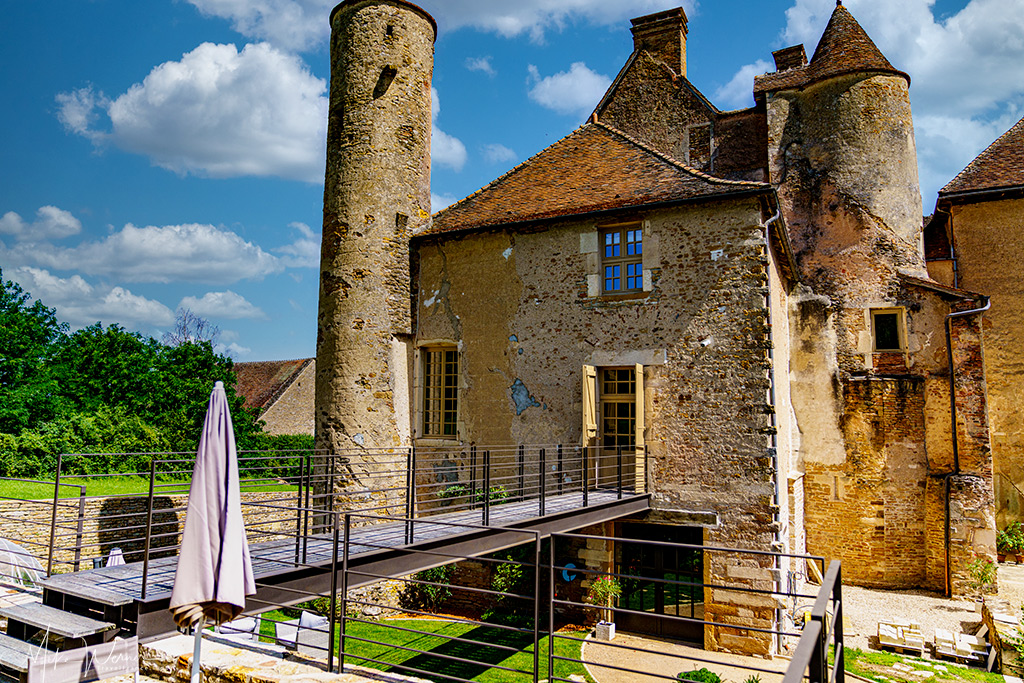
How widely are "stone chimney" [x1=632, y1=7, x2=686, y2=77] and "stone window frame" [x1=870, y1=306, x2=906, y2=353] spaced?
776cm

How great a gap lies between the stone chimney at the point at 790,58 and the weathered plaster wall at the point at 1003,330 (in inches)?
241

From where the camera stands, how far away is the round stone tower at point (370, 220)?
13672 millimetres

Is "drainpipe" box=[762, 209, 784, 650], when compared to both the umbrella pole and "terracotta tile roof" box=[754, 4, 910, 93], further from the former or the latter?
the umbrella pole

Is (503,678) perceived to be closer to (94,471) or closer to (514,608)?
(514,608)

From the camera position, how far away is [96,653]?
4.49 meters

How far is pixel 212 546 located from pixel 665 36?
17.5 m

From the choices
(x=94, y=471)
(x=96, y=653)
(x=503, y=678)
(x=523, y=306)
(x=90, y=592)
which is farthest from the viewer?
(x=94, y=471)

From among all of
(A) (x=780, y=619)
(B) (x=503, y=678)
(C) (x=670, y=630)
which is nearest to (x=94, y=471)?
(B) (x=503, y=678)

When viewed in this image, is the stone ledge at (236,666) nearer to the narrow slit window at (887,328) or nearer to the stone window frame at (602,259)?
the stone window frame at (602,259)

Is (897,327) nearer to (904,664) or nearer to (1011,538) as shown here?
(1011,538)

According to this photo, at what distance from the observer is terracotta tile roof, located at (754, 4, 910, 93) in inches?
620

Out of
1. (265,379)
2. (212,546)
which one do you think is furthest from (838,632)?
(265,379)

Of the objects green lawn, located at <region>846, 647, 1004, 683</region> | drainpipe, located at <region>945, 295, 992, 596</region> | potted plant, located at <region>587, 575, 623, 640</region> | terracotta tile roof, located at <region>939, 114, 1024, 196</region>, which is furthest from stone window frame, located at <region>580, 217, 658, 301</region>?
terracotta tile roof, located at <region>939, 114, 1024, 196</region>

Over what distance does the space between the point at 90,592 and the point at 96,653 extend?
0.87m
